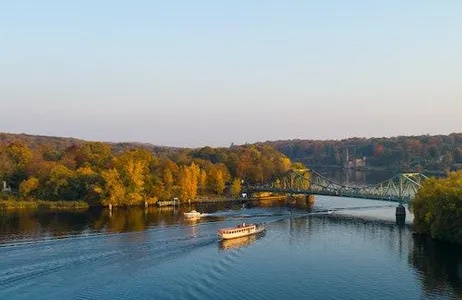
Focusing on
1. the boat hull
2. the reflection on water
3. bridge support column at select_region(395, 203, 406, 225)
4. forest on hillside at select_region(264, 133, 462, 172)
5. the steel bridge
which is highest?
forest on hillside at select_region(264, 133, 462, 172)

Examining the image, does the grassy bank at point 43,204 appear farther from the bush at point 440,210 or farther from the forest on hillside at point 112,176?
the bush at point 440,210

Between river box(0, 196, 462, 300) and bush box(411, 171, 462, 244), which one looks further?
bush box(411, 171, 462, 244)

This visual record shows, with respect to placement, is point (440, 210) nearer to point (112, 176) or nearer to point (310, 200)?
point (310, 200)

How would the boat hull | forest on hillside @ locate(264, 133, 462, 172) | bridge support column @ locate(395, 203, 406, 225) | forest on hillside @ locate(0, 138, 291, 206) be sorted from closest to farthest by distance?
the boat hull < bridge support column @ locate(395, 203, 406, 225) < forest on hillside @ locate(0, 138, 291, 206) < forest on hillside @ locate(264, 133, 462, 172)

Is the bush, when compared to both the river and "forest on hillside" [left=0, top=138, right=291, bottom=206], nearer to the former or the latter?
the river

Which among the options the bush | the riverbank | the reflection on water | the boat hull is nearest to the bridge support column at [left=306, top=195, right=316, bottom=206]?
the boat hull

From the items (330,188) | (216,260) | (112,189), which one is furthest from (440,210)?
(112,189)

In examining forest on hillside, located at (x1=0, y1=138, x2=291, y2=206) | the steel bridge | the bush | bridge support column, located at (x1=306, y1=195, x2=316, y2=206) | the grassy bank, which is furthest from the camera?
bridge support column, located at (x1=306, y1=195, x2=316, y2=206)
